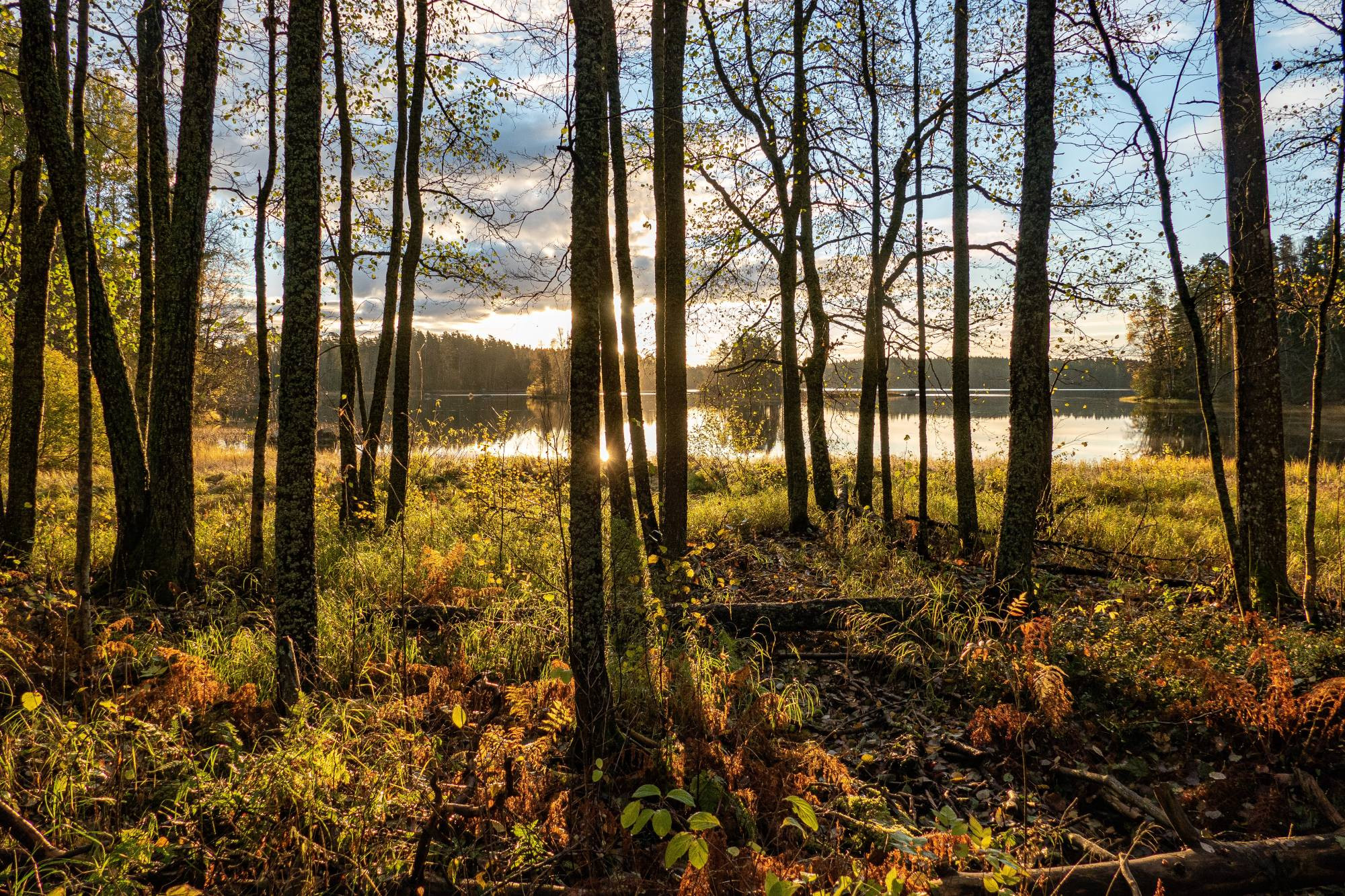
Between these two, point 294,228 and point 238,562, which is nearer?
point 294,228

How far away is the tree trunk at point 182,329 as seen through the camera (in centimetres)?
581

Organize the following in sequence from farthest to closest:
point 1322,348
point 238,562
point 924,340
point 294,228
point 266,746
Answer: point 924,340 → point 238,562 → point 1322,348 → point 294,228 → point 266,746

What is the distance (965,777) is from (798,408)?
7570 millimetres

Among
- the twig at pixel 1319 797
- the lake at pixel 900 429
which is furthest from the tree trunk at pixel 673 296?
the twig at pixel 1319 797

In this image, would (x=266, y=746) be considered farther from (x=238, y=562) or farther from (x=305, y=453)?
(x=238, y=562)

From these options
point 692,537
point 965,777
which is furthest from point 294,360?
Result: point 692,537

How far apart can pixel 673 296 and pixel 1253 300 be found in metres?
5.65

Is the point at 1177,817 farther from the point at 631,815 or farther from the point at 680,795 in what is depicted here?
the point at 631,815

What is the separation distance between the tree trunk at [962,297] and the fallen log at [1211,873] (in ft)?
20.4

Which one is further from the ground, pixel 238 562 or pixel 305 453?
pixel 305 453

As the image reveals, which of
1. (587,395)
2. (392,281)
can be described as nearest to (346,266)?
(392,281)

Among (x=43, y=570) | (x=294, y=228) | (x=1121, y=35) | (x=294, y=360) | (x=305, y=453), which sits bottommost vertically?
(x=43, y=570)

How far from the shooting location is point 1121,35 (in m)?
5.98

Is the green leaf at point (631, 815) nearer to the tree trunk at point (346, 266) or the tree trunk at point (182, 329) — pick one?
the tree trunk at point (182, 329)
